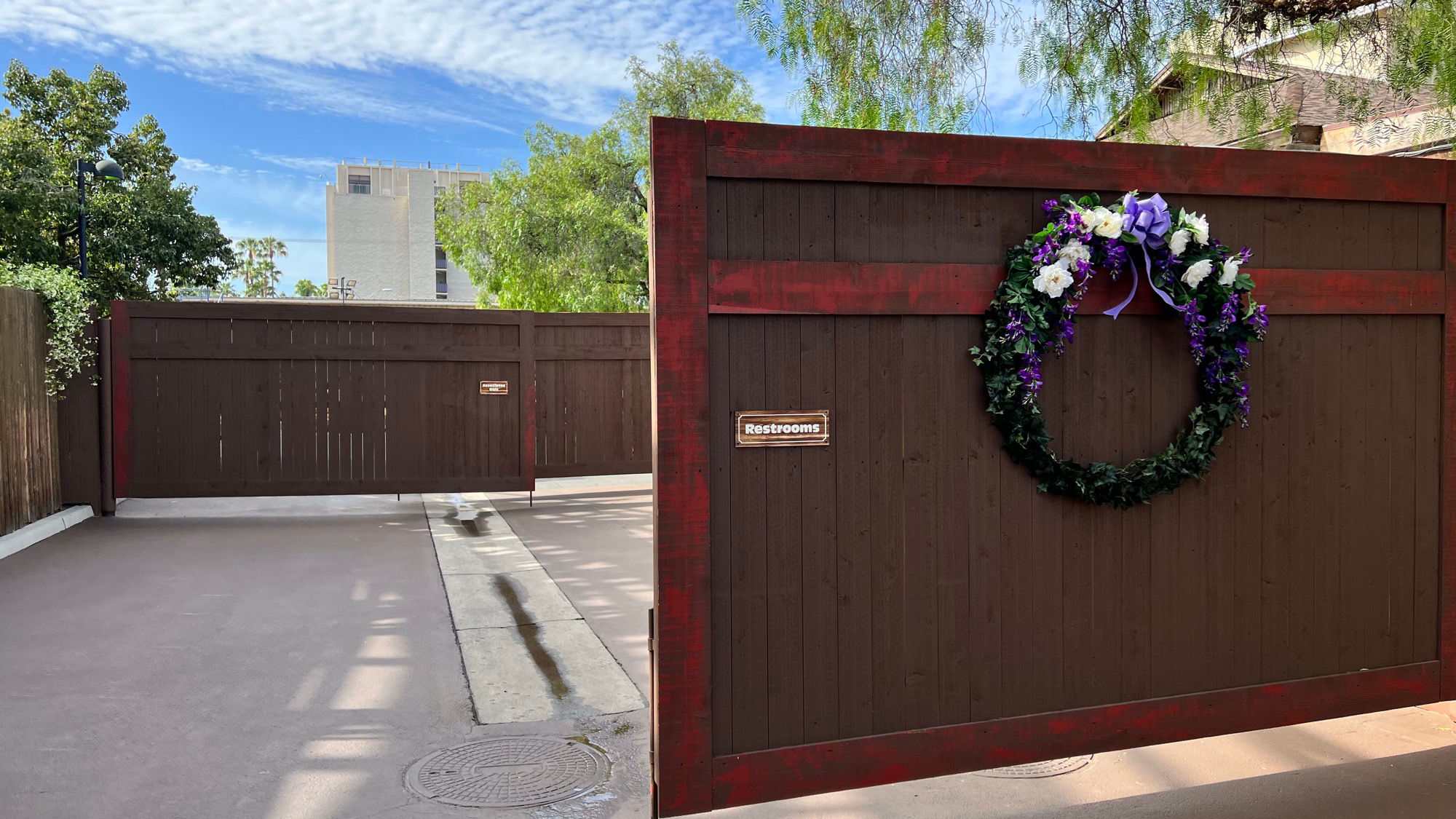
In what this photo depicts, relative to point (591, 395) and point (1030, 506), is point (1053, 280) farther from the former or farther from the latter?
point (591, 395)

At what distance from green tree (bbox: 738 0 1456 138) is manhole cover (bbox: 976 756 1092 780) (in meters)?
4.52

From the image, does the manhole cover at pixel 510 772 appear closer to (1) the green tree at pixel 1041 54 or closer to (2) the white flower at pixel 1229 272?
(2) the white flower at pixel 1229 272

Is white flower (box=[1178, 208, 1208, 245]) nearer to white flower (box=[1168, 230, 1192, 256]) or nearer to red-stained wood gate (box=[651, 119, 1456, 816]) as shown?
white flower (box=[1168, 230, 1192, 256])

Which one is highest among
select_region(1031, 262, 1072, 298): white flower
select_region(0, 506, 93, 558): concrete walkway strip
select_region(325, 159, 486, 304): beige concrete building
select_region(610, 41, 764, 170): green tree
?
select_region(325, 159, 486, 304): beige concrete building

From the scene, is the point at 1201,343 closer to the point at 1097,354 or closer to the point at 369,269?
the point at 1097,354

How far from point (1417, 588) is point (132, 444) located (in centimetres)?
1070

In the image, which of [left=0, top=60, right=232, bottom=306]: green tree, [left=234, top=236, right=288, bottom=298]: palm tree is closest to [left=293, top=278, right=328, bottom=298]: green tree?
[left=234, top=236, right=288, bottom=298]: palm tree

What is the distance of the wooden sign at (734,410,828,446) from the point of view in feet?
11.0

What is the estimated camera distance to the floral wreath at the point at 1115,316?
3.47 m

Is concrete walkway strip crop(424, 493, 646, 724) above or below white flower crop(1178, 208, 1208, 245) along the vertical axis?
below

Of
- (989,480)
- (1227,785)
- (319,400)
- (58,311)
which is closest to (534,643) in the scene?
(989,480)

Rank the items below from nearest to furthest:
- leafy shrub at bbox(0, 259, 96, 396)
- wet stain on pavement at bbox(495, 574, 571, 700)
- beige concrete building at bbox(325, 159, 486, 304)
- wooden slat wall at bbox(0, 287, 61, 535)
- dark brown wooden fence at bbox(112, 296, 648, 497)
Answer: wet stain on pavement at bbox(495, 574, 571, 700) → wooden slat wall at bbox(0, 287, 61, 535) → leafy shrub at bbox(0, 259, 96, 396) → dark brown wooden fence at bbox(112, 296, 648, 497) → beige concrete building at bbox(325, 159, 486, 304)

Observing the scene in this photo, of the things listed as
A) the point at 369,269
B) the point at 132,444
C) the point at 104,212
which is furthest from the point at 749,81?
the point at 369,269

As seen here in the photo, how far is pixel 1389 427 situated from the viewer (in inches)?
163
